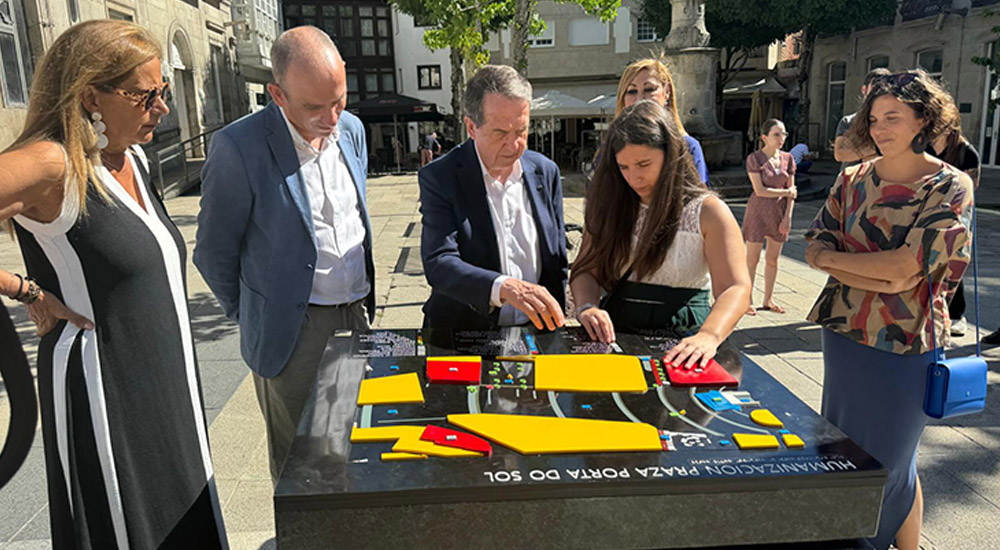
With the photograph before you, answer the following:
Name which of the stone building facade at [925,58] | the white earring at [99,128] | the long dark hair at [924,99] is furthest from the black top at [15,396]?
the stone building facade at [925,58]

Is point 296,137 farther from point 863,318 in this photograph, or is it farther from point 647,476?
point 863,318

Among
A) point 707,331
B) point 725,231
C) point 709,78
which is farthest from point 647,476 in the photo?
point 709,78

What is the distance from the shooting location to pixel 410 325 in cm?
564

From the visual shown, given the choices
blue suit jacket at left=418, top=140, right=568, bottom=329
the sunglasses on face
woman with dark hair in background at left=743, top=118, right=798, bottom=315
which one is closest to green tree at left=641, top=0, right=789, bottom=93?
woman with dark hair in background at left=743, top=118, right=798, bottom=315

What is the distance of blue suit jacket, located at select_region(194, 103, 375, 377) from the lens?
7.25ft

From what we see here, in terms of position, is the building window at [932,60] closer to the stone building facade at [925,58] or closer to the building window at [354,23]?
the stone building facade at [925,58]

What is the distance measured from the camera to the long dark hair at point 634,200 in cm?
201

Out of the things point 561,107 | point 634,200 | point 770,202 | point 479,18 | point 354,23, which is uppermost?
point 354,23

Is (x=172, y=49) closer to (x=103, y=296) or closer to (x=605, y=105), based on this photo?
(x=605, y=105)

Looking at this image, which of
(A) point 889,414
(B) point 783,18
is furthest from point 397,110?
(A) point 889,414

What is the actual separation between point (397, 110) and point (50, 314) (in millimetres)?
21654

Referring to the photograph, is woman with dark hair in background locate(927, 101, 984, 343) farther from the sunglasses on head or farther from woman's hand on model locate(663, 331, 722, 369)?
woman's hand on model locate(663, 331, 722, 369)

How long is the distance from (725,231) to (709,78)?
13.0 metres

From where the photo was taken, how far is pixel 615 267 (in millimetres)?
2164
